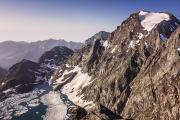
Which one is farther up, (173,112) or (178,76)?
(178,76)

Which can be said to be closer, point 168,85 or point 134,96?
point 168,85

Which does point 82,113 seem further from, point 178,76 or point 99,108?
point 178,76

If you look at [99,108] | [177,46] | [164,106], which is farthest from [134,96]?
[99,108]

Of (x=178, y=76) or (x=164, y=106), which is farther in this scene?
(x=178, y=76)

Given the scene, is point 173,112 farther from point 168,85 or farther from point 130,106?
point 130,106

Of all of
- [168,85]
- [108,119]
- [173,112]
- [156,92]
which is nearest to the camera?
[108,119]

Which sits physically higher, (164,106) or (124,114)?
(164,106)

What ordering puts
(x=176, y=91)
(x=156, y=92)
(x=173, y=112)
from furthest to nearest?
(x=156, y=92)
(x=176, y=91)
(x=173, y=112)

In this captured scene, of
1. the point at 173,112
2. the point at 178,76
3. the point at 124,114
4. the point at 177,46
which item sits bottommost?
the point at 124,114

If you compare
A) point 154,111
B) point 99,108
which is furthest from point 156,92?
point 99,108
